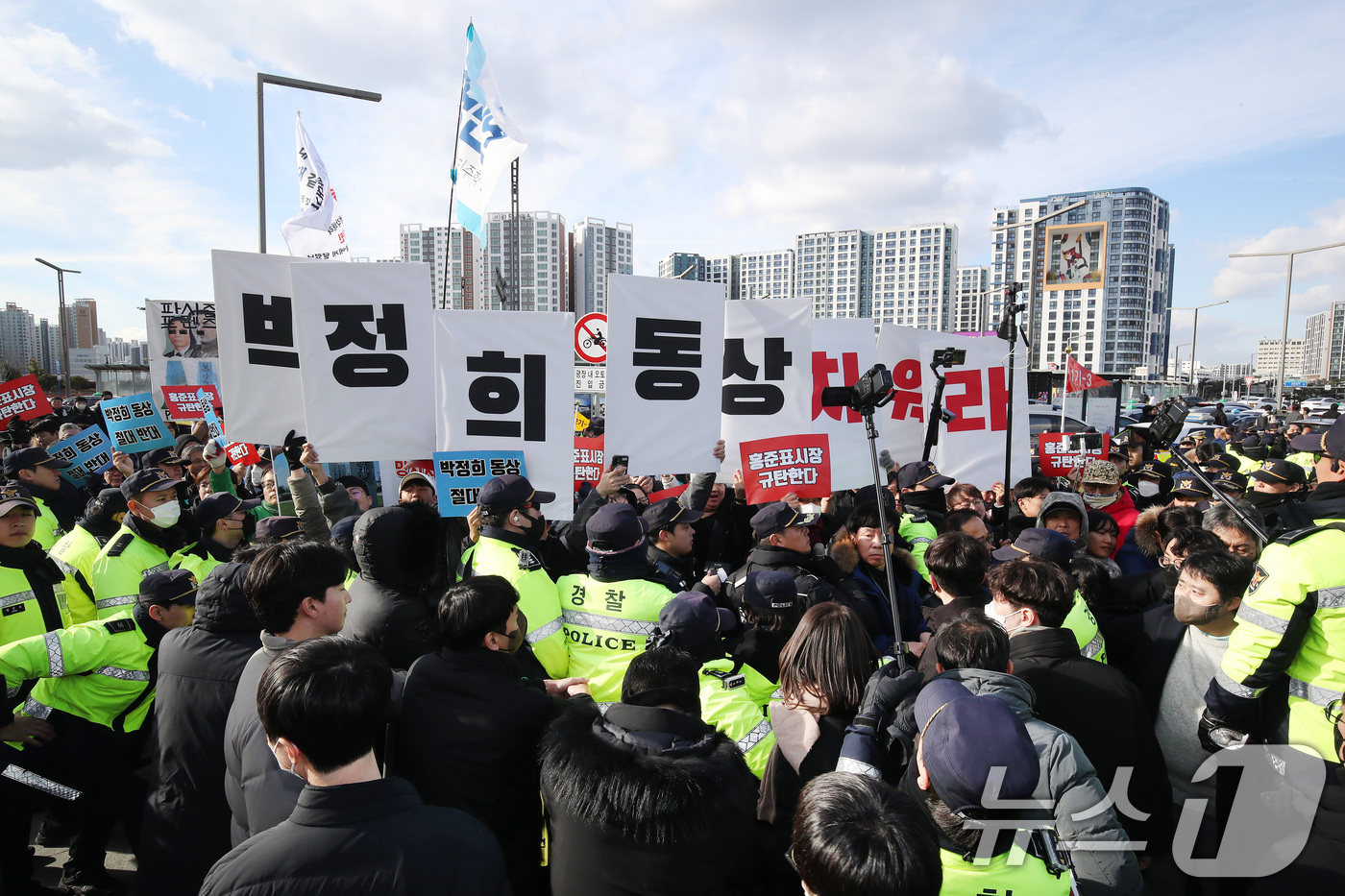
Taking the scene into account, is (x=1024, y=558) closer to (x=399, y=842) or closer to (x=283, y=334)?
(x=399, y=842)

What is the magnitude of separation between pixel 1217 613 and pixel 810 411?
3394 mm

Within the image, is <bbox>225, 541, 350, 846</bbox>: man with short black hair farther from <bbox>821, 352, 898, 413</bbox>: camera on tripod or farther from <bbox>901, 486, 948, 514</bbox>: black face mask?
<bbox>901, 486, 948, 514</bbox>: black face mask

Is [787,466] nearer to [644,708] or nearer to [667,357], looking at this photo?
[667,357]

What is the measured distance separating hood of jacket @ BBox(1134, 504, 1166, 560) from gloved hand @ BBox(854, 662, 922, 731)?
351 cm

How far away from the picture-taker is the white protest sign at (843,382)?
243 inches

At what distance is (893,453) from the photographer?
22.6 feet

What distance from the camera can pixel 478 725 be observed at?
230 cm

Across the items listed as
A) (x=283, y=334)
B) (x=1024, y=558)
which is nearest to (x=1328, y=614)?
(x=1024, y=558)

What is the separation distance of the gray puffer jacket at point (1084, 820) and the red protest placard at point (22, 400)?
11.4 metres

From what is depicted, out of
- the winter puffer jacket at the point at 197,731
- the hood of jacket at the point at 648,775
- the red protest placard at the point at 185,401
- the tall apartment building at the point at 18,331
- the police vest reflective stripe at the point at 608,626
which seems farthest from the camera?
the tall apartment building at the point at 18,331

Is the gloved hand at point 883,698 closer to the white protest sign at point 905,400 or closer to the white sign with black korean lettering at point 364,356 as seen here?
the white sign with black korean lettering at point 364,356

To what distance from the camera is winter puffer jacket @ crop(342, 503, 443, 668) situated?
3100 mm

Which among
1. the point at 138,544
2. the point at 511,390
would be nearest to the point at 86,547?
the point at 138,544

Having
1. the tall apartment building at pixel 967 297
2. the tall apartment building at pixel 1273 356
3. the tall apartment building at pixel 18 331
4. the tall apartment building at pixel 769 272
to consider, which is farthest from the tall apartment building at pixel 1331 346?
the tall apartment building at pixel 18 331
